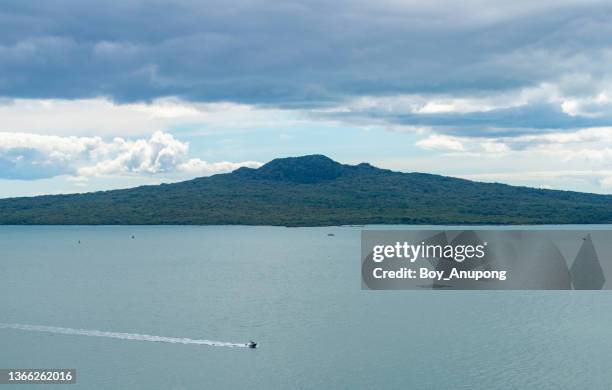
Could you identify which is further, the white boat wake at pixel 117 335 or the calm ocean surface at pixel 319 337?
the white boat wake at pixel 117 335

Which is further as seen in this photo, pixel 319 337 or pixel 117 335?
pixel 319 337

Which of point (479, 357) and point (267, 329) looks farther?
point (267, 329)

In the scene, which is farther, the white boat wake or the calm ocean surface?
the white boat wake

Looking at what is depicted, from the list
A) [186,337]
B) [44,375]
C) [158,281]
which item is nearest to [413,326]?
[186,337]

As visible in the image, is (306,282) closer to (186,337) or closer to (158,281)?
(158,281)

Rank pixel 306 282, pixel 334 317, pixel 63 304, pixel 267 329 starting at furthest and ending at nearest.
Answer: pixel 306 282 < pixel 63 304 < pixel 334 317 < pixel 267 329

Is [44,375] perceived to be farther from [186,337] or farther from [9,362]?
[186,337]

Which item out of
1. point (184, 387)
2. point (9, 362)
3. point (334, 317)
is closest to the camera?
point (184, 387)
